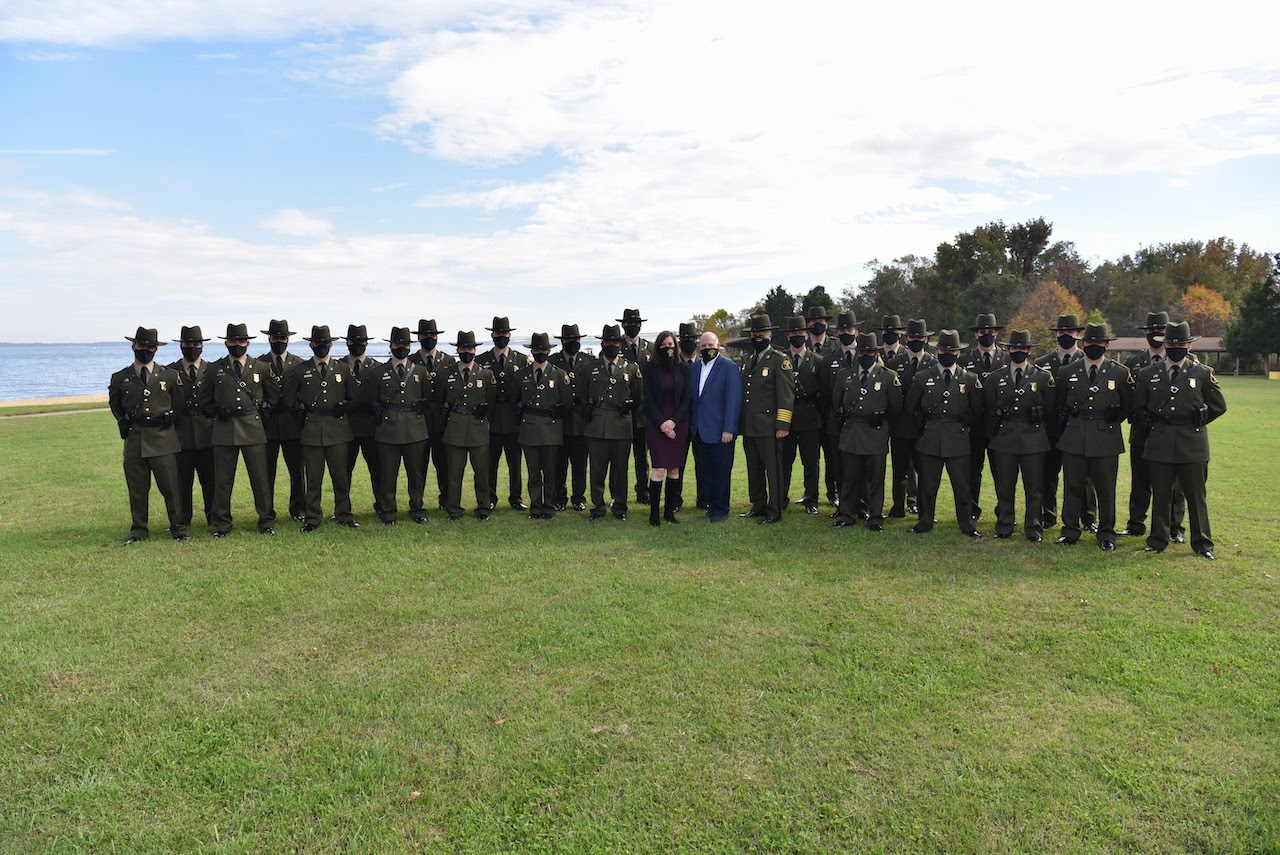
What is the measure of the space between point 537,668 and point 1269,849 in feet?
11.9

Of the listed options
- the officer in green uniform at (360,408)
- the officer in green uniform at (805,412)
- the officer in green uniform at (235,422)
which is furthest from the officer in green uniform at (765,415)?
the officer in green uniform at (235,422)

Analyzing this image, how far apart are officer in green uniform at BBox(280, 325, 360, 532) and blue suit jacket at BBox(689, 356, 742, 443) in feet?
12.6

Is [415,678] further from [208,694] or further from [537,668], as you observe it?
[208,694]

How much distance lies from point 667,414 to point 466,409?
2.24 metres

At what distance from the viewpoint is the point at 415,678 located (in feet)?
16.1

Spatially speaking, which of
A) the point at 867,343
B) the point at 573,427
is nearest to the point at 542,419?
the point at 573,427

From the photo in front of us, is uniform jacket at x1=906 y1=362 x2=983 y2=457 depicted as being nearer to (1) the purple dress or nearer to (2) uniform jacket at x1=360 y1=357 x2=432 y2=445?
(1) the purple dress

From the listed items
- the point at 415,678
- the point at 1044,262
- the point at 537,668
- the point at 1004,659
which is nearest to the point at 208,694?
the point at 415,678

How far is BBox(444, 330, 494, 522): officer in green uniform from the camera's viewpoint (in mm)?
9070

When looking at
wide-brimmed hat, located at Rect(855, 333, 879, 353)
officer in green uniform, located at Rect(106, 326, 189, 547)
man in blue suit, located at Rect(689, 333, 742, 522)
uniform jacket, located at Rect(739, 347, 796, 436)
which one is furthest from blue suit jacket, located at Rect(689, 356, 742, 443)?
officer in green uniform, located at Rect(106, 326, 189, 547)

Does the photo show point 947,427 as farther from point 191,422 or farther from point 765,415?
point 191,422

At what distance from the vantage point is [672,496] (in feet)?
29.5

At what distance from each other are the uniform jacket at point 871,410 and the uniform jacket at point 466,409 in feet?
13.0

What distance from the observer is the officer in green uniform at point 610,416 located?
30.1 feet
